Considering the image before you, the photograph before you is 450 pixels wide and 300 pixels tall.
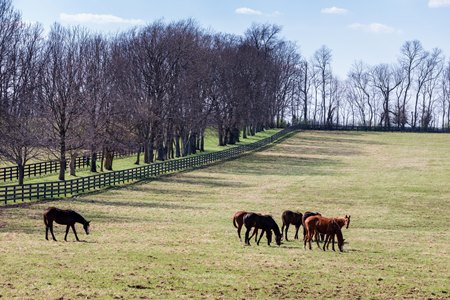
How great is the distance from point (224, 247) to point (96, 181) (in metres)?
25.4

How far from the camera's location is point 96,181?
154ft

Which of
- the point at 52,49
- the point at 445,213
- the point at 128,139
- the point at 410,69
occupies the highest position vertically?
the point at 410,69

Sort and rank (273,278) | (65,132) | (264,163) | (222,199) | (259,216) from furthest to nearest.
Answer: (264,163)
(65,132)
(222,199)
(259,216)
(273,278)

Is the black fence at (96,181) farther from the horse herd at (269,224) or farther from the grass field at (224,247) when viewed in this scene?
the horse herd at (269,224)

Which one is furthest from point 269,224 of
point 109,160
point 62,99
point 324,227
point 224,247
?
point 109,160

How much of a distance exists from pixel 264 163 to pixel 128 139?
17263 mm

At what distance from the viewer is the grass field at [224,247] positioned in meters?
16.8

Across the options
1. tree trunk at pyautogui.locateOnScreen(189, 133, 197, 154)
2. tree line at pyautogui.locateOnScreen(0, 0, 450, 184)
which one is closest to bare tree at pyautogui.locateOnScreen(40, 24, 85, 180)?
tree line at pyautogui.locateOnScreen(0, 0, 450, 184)

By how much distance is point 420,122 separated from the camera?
504ft

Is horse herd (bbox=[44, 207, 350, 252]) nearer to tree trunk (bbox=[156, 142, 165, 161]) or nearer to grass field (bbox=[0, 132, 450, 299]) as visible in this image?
grass field (bbox=[0, 132, 450, 299])

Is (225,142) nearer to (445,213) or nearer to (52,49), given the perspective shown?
(52,49)

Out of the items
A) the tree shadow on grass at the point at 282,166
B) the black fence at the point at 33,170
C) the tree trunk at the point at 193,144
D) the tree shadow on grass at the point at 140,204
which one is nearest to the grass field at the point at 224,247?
the tree shadow on grass at the point at 140,204

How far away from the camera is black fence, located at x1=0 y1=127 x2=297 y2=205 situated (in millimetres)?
39031

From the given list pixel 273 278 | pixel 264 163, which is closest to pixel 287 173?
pixel 264 163
